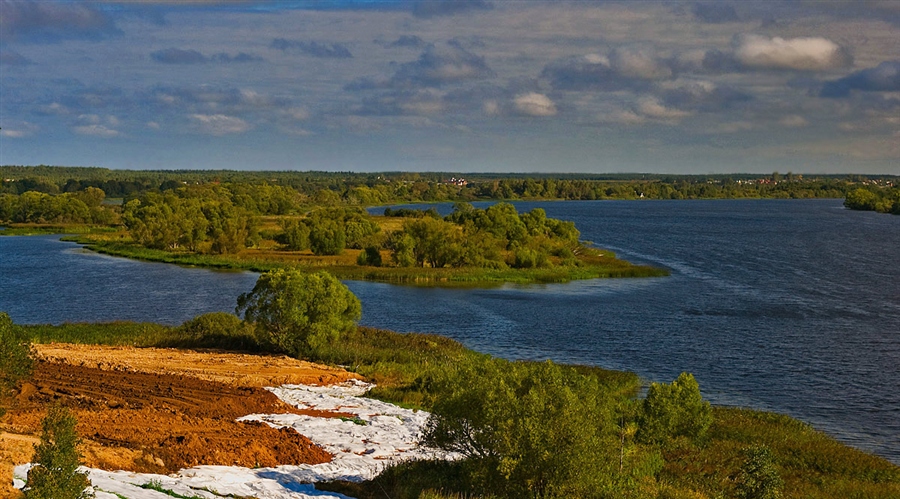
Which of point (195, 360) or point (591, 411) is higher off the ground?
point (591, 411)

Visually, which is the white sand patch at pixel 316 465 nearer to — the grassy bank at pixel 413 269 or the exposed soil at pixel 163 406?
the exposed soil at pixel 163 406

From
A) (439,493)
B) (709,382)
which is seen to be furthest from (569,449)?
(709,382)

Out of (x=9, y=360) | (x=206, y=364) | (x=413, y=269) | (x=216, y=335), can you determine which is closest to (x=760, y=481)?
(x=9, y=360)

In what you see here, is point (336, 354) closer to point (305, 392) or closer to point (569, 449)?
point (305, 392)

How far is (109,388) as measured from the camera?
2641 cm

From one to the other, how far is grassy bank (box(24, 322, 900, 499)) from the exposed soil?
2558 mm

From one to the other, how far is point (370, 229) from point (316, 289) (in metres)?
69.7

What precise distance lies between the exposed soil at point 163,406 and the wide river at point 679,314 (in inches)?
615

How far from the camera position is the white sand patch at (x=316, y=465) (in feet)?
53.5

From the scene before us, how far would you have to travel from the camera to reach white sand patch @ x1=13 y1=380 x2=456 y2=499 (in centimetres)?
1631

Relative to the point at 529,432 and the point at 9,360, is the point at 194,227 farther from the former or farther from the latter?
the point at 529,432

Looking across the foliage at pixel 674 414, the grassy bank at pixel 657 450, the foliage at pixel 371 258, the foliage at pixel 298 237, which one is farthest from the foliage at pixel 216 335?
the foliage at pixel 298 237

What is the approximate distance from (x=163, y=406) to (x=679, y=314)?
4016 centimetres

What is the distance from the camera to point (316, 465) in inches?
778
